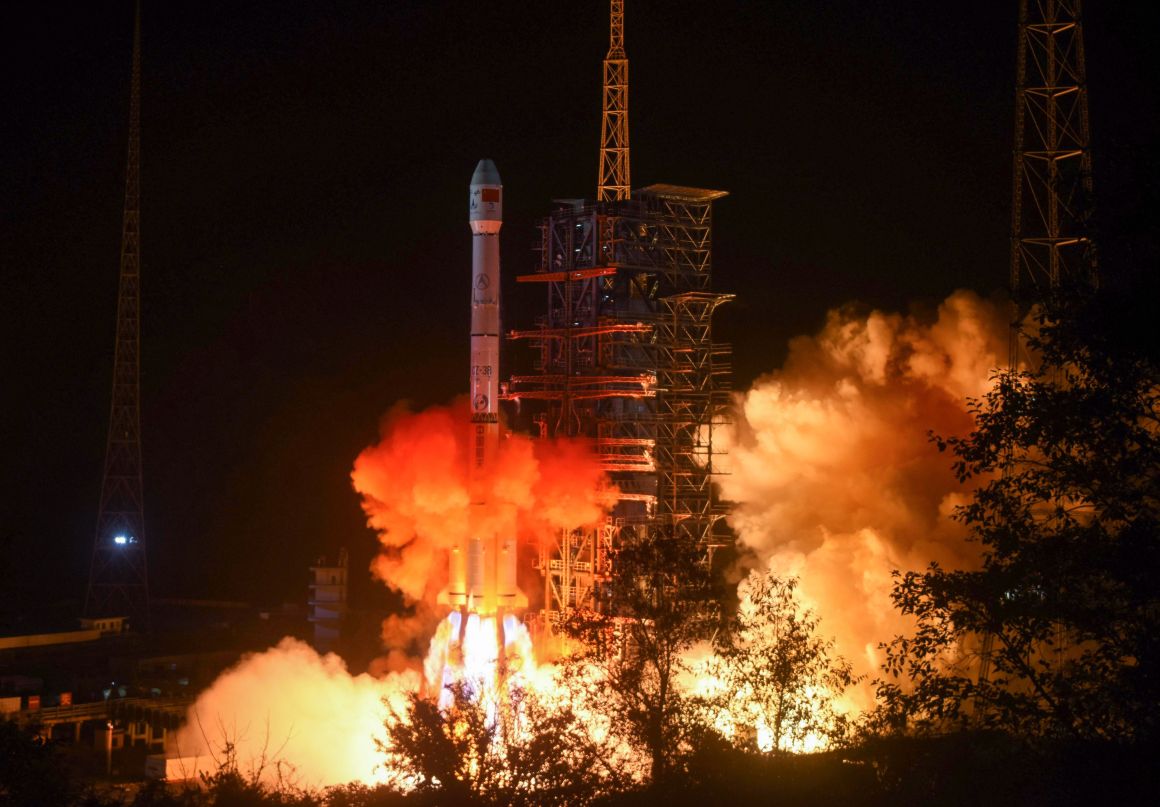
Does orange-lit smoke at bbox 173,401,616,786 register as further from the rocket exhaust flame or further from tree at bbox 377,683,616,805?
tree at bbox 377,683,616,805

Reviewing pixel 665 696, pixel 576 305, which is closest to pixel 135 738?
pixel 576 305

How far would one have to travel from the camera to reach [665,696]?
1089 inches


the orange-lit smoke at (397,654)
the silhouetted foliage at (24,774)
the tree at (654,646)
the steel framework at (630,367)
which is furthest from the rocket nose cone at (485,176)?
the silhouetted foliage at (24,774)

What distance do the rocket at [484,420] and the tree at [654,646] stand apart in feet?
46.7

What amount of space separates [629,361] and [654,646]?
67.6 ft

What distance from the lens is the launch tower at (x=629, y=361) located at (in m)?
46.9

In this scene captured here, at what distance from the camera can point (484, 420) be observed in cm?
4428

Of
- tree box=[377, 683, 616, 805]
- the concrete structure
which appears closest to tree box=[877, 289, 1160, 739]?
tree box=[377, 683, 616, 805]

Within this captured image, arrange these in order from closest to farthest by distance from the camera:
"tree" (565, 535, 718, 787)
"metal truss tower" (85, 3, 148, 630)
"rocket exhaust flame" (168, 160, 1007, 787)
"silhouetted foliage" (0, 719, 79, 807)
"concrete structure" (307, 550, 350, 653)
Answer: "silhouetted foliage" (0, 719, 79, 807) → "tree" (565, 535, 718, 787) → "rocket exhaust flame" (168, 160, 1007, 787) → "metal truss tower" (85, 3, 148, 630) → "concrete structure" (307, 550, 350, 653)

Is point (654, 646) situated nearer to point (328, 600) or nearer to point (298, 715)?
point (298, 715)

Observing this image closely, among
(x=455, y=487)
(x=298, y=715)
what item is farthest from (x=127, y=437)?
(x=455, y=487)

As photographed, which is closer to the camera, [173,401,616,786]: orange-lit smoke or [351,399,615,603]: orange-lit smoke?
[173,401,616,786]: orange-lit smoke

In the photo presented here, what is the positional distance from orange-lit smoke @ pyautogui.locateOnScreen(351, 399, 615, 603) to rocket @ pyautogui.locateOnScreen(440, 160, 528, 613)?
302mm

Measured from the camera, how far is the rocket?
43.9 m
